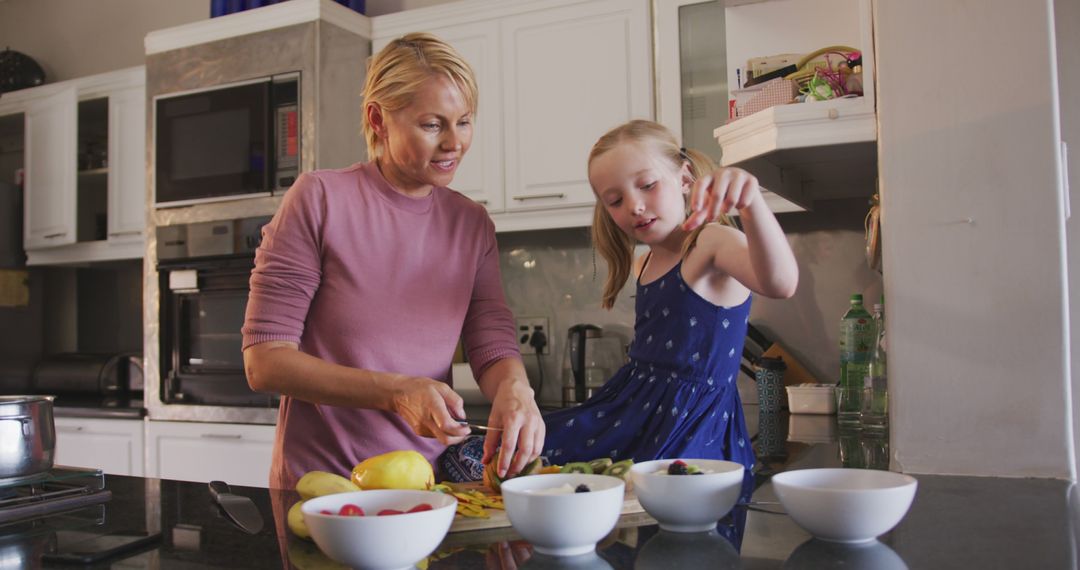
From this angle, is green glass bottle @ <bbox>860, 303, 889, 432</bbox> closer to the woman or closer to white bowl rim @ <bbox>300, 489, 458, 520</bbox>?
the woman

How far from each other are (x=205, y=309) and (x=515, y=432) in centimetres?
223

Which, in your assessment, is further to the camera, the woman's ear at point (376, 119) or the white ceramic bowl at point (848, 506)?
the woman's ear at point (376, 119)

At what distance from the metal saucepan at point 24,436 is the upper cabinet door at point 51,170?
258 cm

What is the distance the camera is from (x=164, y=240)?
10.0 feet

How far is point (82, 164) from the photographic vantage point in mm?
3527

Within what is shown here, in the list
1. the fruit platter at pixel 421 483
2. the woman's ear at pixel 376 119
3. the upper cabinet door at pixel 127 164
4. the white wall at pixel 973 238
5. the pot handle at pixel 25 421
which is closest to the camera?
the fruit platter at pixel 421 483

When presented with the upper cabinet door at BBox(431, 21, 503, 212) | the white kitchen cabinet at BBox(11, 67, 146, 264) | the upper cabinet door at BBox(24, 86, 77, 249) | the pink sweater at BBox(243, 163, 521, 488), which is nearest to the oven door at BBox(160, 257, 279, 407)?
the white kitchen cabinet at BBox(11, 67, 146, 264)

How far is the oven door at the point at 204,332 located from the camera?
2.94m

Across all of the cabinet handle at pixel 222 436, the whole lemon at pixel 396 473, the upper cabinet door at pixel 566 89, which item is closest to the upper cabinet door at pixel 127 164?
the cabinet handle at pixel 222 436

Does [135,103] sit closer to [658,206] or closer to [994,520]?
[658,206]

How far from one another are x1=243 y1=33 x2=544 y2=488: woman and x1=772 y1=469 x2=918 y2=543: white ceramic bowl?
474 mm

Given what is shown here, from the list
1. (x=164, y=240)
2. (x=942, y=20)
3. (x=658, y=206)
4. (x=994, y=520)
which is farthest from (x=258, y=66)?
(x=994, y=520)

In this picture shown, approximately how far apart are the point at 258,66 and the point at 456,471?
6.48ft

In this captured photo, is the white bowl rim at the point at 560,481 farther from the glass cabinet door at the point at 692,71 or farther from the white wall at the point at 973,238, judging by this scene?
the glass cabinet door at the point at 692,71
